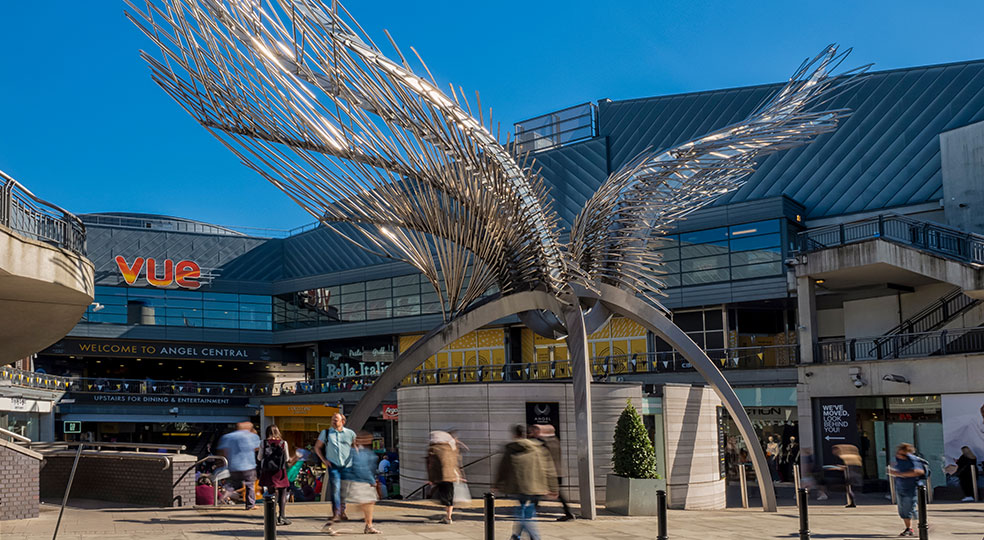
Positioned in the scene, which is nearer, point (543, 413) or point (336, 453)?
point (336, 453)

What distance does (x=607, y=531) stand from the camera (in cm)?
1316

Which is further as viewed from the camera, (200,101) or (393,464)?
(393,464)

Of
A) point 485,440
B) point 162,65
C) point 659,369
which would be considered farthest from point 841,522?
point 659,369

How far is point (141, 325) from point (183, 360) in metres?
5.60

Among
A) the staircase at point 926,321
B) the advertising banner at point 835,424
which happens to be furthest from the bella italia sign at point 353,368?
the staircase at point 926,321

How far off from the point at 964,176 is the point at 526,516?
2796 centimetres

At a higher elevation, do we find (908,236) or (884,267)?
(908,236)

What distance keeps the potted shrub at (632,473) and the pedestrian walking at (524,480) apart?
6.29 meters

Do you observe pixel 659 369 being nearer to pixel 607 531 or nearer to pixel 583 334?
pixel 583 334

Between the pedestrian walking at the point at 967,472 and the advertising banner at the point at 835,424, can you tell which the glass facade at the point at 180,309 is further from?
the pedestrian walking at the point at 967,472

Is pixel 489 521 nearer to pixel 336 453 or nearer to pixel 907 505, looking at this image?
pixel 336 453

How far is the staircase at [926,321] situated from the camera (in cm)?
2759

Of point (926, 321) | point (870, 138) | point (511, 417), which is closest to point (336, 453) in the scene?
point (511, 417)

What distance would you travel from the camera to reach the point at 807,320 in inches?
1164
